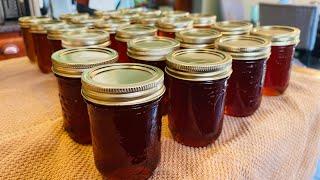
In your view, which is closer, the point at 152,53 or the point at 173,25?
the point at 152,53

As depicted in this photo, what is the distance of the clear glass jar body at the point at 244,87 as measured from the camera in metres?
0.50

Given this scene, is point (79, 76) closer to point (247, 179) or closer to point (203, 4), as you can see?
point (247, 179)

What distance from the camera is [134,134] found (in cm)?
35

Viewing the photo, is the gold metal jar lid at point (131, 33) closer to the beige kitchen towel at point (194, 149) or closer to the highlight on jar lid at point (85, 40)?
the highlight on jar lid at point (85, 40)

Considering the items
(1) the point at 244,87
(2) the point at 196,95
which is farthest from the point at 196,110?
(1) the point at 244,87

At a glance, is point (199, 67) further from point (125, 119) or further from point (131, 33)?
point (131, 33)

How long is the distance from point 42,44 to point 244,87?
0.45m

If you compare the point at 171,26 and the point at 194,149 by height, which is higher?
the point at 171,26

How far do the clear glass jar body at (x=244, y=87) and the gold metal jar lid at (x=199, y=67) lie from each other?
6 cm

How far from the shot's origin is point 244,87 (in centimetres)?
51

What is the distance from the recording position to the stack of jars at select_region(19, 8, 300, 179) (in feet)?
1.13

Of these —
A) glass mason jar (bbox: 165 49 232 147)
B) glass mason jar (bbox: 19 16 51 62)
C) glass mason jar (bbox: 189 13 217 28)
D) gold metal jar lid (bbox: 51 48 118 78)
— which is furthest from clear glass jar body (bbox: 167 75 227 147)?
glass mason jar (bbox: 19 16 51 62)

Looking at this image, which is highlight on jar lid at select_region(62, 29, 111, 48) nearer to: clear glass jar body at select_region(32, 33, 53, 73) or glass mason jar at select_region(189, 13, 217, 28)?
clear glass jar body at select_region(32, 33, 53, 73)

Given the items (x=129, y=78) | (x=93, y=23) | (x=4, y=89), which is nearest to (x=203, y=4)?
(x=93, y=23)
